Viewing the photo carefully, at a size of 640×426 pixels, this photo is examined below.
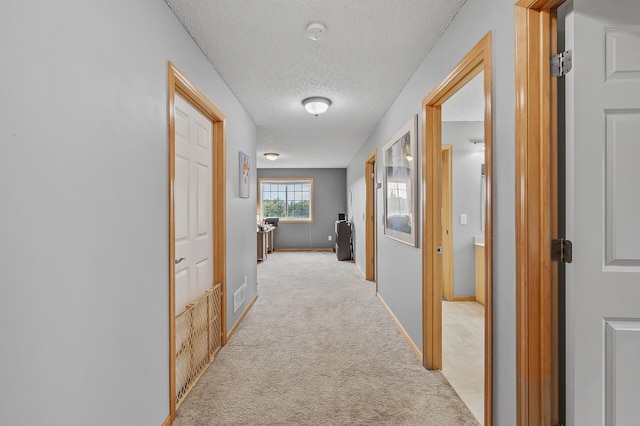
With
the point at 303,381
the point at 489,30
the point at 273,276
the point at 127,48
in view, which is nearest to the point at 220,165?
the point at 127,48

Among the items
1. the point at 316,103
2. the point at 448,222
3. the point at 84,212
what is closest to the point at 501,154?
the point at 84,212

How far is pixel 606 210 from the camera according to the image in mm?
1250

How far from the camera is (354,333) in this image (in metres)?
3.28

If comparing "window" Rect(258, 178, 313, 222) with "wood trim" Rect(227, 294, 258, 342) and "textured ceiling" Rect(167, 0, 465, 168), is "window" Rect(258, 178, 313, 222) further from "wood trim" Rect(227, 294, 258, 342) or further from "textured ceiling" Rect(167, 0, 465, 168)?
"textured ceiling" Rect(167, 0, 465, 168)

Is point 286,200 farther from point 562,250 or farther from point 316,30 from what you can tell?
point 562,250

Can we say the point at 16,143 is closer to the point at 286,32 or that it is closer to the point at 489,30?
the point at 286,32

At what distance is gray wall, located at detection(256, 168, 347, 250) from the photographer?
966 cm

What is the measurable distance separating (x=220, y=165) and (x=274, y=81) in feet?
3.05

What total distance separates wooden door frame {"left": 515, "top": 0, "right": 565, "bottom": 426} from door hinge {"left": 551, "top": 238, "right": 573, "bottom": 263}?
0.02 metres

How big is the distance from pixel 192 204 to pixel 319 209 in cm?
730

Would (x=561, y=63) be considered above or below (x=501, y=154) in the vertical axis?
above

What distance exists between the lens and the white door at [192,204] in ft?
7.31

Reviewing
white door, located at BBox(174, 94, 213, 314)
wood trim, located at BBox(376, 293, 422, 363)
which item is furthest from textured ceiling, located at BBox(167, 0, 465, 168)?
wood trim, located at BBox(376, 293, 422, 363)

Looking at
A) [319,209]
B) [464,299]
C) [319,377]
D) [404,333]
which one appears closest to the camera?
[319,377]
